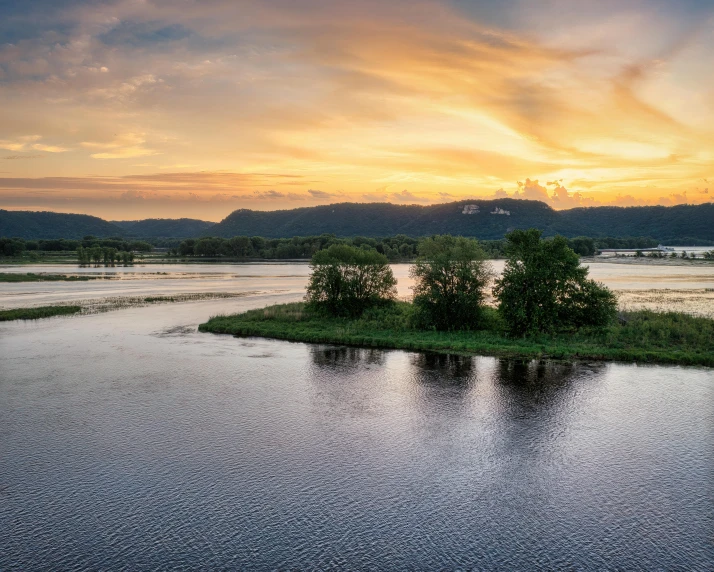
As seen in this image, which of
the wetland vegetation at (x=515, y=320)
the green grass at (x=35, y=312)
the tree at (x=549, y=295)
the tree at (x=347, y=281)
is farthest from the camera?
the tree at (x=347, y=281)

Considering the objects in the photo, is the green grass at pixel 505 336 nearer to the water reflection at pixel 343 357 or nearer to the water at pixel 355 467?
the water reflection at pixel 343 357

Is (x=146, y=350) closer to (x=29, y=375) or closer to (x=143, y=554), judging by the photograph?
(x=29, y=375)

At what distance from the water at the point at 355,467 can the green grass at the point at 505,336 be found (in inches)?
120

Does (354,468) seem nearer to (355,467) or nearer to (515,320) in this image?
(355,467)

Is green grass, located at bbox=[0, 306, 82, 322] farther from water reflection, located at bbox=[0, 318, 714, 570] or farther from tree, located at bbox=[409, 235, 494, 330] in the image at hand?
tree, located at bbox=[409, 235, 494, 330]

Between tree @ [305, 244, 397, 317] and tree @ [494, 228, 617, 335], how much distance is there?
13.5m

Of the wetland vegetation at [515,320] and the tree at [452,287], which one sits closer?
the wetland vegetation at [515,320]

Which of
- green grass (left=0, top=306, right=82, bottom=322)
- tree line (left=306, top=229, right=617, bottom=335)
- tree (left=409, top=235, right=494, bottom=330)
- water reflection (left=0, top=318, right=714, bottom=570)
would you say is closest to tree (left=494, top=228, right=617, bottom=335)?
tree line (left=306, top=229, right=617, bottom=335)

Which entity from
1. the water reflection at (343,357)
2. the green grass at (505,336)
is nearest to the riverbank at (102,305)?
the green grass at (505,336)

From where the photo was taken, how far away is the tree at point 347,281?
48406 mm

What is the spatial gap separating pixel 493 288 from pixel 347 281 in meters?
13.9

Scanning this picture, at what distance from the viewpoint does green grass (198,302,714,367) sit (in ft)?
107

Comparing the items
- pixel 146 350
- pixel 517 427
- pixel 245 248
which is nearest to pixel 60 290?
pixel 146 350

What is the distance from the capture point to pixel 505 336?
3788cm
